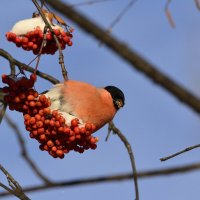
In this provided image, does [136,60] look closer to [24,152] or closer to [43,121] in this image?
[24,152]

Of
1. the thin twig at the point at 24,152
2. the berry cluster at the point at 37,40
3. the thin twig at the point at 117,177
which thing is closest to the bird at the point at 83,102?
the berry cluster at the point at 37,40

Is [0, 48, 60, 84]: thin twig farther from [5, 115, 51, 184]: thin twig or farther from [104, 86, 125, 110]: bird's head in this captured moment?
[5, 115, 51, 184]: thin twig

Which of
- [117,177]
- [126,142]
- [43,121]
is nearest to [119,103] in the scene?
[126,142]

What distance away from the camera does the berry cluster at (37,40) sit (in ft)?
9.91

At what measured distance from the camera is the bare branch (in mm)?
509

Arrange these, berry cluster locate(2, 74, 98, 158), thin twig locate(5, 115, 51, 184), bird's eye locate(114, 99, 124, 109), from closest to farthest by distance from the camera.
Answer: thin twig locate(5, 115, 51, 184) → berry cluster locate(2, 74, 98, 158) → bird's eye locate(114, 99, 124, 109)

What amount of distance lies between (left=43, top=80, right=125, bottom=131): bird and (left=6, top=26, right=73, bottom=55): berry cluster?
10.9 inches

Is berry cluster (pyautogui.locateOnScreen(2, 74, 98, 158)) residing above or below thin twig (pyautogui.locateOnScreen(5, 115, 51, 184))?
above

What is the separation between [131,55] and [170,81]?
0.17 ft

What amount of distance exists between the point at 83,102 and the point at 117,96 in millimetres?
632

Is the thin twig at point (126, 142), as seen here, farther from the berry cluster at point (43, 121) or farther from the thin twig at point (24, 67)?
the thin twig at point (24, 67)

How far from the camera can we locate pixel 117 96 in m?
3.94

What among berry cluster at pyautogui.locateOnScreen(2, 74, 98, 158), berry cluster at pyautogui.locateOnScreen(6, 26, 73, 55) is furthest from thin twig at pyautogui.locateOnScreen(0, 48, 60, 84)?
berry cluster at pyautogui.locateOnScreen(2, 74, 98, 158)

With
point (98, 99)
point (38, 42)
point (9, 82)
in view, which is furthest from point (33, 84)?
point (98, 99)
